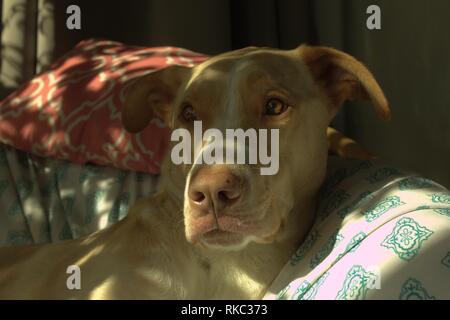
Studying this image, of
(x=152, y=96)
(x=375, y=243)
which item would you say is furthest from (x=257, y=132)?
(x=152, y=96)

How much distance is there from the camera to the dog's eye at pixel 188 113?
216cm

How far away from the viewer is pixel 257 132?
6.57 feet

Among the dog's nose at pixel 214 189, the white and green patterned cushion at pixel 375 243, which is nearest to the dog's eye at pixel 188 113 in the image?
the dog's nose at pixel 214 189

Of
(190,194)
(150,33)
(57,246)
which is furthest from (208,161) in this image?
(150,33)

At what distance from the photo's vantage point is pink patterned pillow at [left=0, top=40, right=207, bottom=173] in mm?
3152

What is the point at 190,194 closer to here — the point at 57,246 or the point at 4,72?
the point at 57,246

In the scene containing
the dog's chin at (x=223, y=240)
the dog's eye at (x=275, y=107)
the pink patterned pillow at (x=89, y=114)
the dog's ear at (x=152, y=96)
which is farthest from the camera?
the pink patterned pillow at (x=89, y=114)

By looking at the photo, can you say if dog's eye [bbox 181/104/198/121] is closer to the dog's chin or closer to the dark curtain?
the dog's chin

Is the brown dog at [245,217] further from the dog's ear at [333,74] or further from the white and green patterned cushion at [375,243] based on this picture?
the white and green patterned cushion at [375,243]

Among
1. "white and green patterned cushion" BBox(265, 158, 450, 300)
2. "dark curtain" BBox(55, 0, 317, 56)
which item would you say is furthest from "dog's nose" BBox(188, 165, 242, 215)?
"dark curtain" BBox(55, 0, 317, 56)

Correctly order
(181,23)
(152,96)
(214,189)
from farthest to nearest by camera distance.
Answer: (181,23), (152,96), (214,189)

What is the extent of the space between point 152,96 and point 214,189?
2.75 ft

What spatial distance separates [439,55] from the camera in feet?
10.7

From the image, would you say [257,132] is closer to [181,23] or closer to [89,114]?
[89,114]
